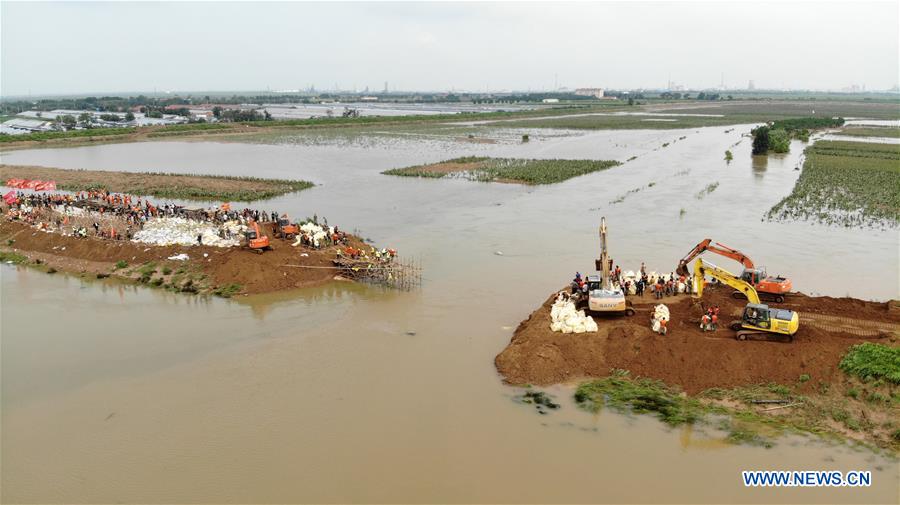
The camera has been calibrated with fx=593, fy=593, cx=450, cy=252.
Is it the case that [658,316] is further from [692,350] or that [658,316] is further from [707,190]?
[707,190]

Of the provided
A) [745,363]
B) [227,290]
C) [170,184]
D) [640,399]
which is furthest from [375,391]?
[170,184]

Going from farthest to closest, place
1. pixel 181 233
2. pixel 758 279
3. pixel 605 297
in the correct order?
1. pixel 181 233
2. pixel 758 279
3. pixel 605 297

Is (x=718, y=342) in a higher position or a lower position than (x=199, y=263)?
lower

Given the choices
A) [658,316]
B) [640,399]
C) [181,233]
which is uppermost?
[181,233]

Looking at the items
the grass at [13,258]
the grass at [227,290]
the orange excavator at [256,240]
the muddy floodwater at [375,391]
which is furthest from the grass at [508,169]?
the grass at [13,258]

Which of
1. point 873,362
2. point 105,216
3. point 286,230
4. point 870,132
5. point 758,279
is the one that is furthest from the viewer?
point 870,132

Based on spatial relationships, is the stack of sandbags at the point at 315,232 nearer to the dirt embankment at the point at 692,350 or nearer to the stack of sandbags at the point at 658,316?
the dirt embankment at the point at 692,350
